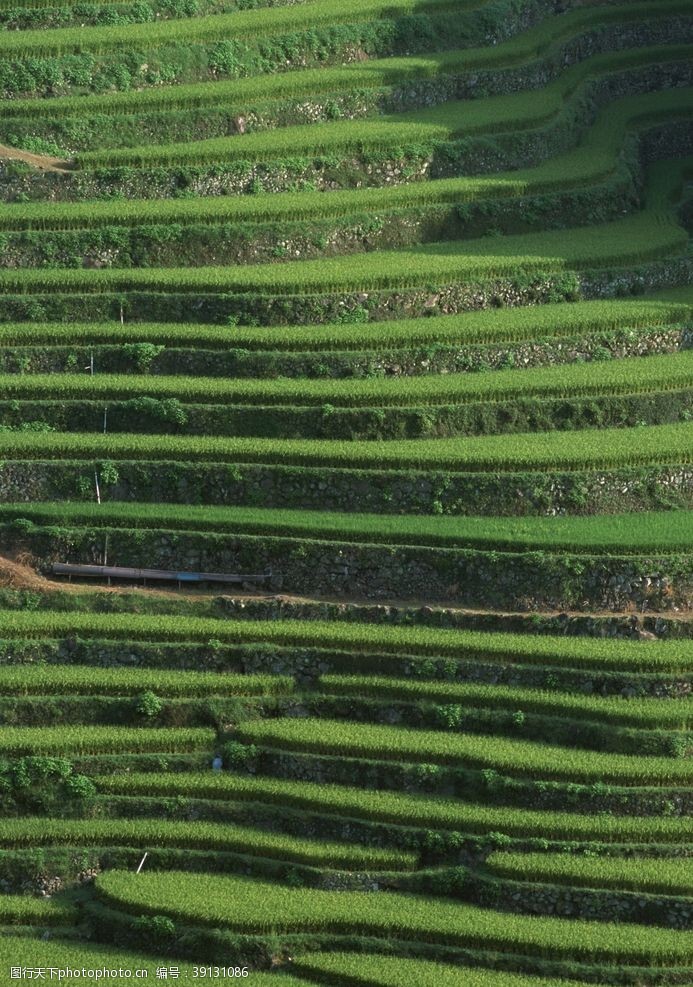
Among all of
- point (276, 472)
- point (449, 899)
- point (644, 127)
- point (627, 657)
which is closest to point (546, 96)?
point (644, 127)

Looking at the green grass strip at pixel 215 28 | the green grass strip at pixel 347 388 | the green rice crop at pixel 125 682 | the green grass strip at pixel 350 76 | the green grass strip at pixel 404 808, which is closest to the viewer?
the green grass strip at pixel 404 808

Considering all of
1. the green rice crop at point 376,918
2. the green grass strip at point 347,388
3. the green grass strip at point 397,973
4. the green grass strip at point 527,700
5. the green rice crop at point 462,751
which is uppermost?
the green grass strip at point 347,388

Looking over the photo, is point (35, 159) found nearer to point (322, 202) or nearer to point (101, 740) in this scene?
point (322, 202)

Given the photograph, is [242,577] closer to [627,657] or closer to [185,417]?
[185,417]

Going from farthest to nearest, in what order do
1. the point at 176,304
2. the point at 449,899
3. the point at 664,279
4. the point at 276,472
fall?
1. the point at 664,279
2. the point at 176,304
3. the point at 276,472
4. the point at 449,899

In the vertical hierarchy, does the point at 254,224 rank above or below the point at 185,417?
above

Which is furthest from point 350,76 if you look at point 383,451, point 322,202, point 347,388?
point 383,451

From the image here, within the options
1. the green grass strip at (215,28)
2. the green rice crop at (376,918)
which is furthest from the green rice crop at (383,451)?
the green grass strip at (215,28)

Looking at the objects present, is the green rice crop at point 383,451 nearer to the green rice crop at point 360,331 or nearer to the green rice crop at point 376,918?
the green rice crop at point 360,331
